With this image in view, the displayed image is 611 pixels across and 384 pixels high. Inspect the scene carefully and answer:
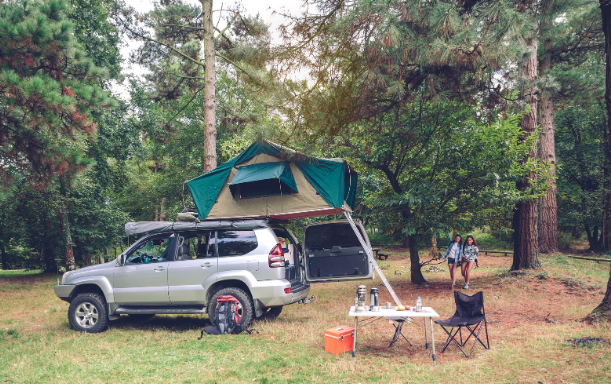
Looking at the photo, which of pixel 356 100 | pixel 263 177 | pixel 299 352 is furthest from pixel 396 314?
pixel 356 100

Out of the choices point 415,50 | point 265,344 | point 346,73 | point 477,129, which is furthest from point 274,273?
point 477,129

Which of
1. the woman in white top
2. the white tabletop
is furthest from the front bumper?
the woman in white top

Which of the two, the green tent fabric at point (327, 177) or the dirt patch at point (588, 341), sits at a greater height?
the green tent fabric at point (327, 177)

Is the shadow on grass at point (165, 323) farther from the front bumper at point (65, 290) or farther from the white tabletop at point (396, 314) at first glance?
the white tabletop at point (396, 314)

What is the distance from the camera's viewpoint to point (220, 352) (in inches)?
219

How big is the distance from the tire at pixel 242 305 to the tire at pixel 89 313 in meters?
2.06

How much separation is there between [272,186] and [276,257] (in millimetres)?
1468

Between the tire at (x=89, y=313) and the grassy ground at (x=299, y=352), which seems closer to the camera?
the grassy ground at (x=299, y=352)

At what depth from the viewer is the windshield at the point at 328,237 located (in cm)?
846

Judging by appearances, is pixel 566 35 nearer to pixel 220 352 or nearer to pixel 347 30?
pixel 347 30

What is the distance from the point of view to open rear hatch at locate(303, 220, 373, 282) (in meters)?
8.30

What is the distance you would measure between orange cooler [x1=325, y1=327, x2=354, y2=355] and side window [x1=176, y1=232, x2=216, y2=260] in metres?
2.59

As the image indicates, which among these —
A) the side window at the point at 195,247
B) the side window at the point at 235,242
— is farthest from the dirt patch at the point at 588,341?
the side window at the point at 195,247

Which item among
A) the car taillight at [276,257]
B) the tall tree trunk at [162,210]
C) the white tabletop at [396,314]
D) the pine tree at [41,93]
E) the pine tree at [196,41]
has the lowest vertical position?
the white tabletop at [396,314]
